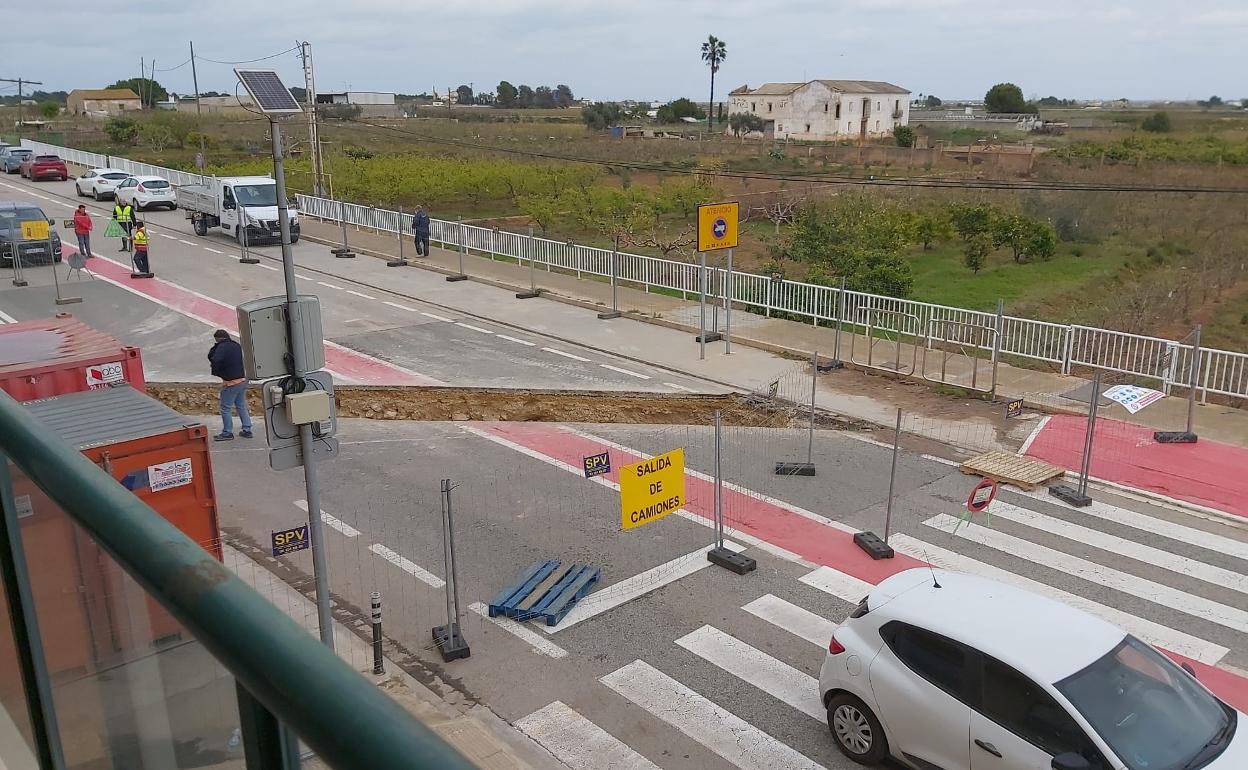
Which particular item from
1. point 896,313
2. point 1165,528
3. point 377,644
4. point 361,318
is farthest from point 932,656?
point 361,318

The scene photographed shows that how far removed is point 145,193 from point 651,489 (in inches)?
1401

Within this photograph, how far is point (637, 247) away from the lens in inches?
1475

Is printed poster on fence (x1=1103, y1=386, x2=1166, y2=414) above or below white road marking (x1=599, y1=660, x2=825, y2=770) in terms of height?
above

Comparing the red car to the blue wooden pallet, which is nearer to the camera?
the blue wooden pallet

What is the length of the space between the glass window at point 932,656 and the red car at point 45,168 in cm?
5131

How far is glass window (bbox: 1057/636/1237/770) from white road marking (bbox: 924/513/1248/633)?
3.53 m

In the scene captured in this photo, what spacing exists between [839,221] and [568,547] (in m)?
24.2

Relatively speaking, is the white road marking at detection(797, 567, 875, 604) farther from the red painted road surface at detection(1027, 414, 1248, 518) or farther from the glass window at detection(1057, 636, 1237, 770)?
the red painted road surface at detection(1027, 414, 1248, 518)

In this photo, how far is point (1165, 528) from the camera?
41.7 feet

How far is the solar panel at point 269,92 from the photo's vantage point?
858 cm

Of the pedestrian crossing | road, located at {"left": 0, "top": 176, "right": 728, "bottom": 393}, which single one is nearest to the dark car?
road, located at {"left": 0, "top": 176, "right": 728, "bottom": 393}

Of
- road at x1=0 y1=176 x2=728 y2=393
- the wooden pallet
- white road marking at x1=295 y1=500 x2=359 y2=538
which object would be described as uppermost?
road at x1=0 y1=176 x2=728 y2=393

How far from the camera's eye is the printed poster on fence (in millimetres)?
14297

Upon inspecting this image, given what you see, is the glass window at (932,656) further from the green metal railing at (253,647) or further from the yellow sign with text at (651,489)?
the green metal railing at (253,647)
